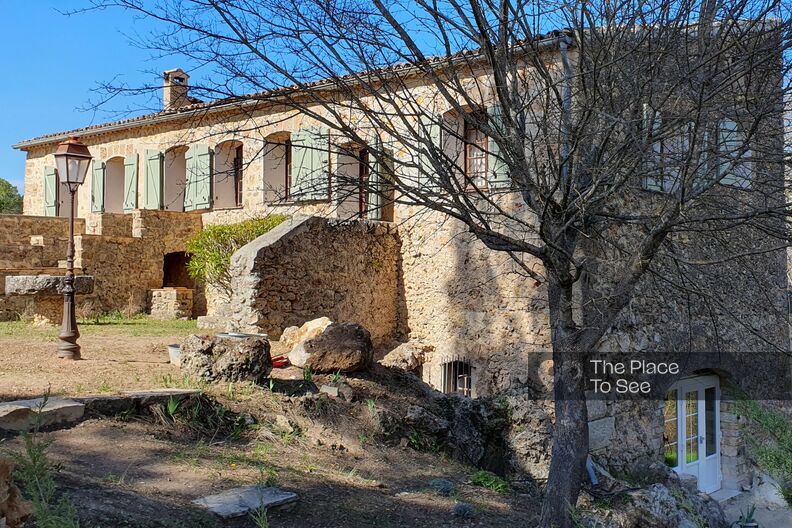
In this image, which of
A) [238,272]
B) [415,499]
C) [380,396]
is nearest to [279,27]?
[415,499]

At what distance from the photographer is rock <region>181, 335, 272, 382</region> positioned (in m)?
6.90

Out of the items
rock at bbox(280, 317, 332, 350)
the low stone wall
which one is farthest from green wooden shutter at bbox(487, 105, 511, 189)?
rock at bbox(280, 317, 332, 350)

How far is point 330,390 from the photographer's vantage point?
7.24 m

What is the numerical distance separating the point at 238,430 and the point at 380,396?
192cm

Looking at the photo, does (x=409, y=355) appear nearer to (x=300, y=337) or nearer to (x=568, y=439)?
(x=300, y=337)

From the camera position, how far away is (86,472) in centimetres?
453

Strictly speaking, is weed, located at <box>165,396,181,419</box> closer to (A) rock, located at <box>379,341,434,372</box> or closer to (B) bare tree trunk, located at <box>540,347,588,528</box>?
(B) bare tree trunk, located at <box>540,347,588,528</box>

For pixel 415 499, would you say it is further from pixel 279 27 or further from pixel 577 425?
pixel 279 27

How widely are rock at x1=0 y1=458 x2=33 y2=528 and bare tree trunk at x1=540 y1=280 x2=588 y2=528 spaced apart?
3.65 metres

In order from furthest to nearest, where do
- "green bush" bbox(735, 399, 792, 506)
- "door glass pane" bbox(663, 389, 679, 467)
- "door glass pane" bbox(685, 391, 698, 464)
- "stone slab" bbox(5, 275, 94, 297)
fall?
"door glass pane" bbox(685, 391, 698, 464)
"door glass pane" bbox(663, 389, 679, 467)
"stone slab" bbox(5, 275, 94, 297)
"green bush" bbox(735, 399, 792, 506)

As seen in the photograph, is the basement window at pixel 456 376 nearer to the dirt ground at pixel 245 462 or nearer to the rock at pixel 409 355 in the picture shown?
the rock at pixel 409 355

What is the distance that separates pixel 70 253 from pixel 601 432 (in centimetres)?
711

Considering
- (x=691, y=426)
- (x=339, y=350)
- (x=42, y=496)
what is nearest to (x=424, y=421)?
(x=339, y=350)

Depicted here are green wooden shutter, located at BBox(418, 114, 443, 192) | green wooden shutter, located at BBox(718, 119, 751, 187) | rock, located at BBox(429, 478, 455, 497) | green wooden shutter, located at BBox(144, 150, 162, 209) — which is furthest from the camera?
green wooden shutter, located at BBox(144, 150, 162, 209)
